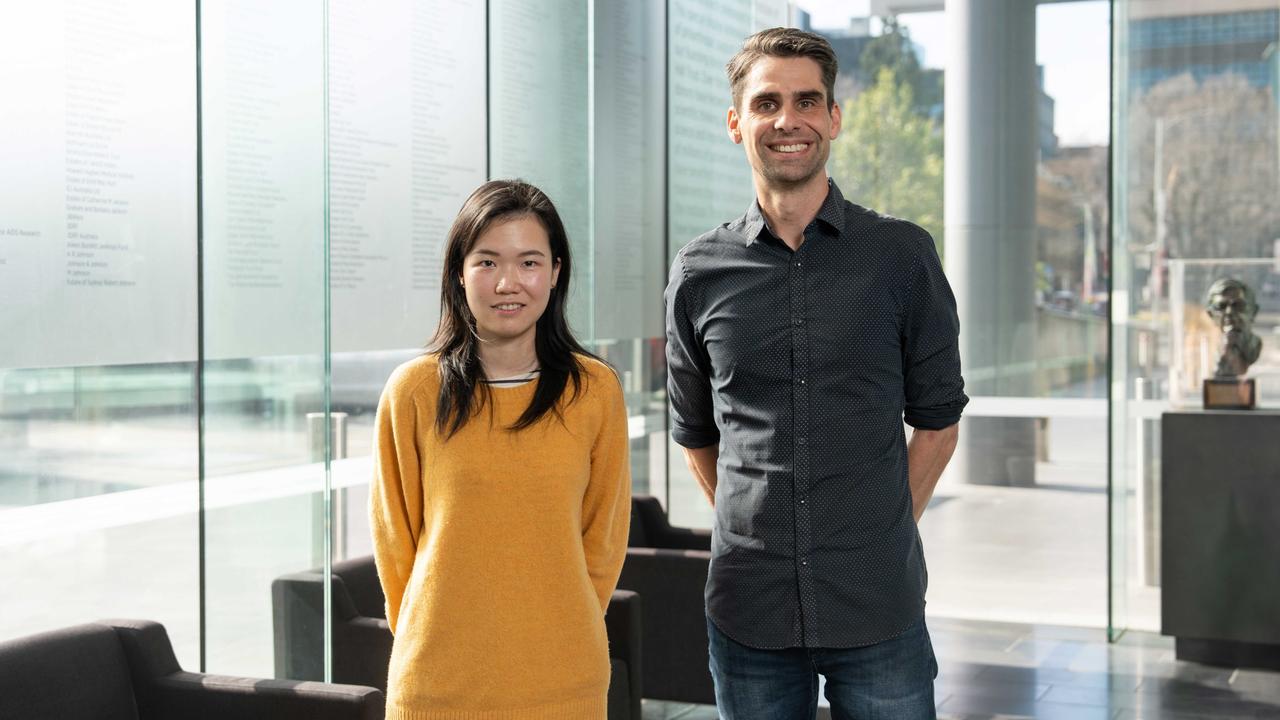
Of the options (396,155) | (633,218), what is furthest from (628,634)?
(633,218)

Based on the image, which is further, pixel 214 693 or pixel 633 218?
pixel 633 218

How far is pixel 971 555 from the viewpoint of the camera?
7113 mm

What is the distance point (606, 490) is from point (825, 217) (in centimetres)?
54

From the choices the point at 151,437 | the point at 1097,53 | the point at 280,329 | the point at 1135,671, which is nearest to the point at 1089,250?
the point at 1097,53

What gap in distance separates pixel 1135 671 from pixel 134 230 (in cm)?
439

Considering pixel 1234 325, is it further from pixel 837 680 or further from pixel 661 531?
pixel 837 680

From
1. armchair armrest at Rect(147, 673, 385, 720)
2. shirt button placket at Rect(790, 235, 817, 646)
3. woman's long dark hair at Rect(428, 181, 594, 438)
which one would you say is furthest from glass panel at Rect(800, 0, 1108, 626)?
woman's long dark hair at Rect(428, 181, 594, 438)

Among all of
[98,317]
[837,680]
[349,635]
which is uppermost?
[98,317]

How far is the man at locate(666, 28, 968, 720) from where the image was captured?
2088 mm

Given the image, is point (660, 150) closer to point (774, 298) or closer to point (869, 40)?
point (869, 40)

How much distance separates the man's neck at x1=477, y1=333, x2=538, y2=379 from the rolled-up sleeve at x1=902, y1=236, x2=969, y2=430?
0.60 meters

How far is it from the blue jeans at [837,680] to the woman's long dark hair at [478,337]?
0.49 m

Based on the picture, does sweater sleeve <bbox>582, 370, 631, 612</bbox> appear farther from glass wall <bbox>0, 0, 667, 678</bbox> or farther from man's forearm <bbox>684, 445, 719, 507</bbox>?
glass wall <bbox>0, 0, 667, 678</bbox>

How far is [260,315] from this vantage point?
3.70 m
